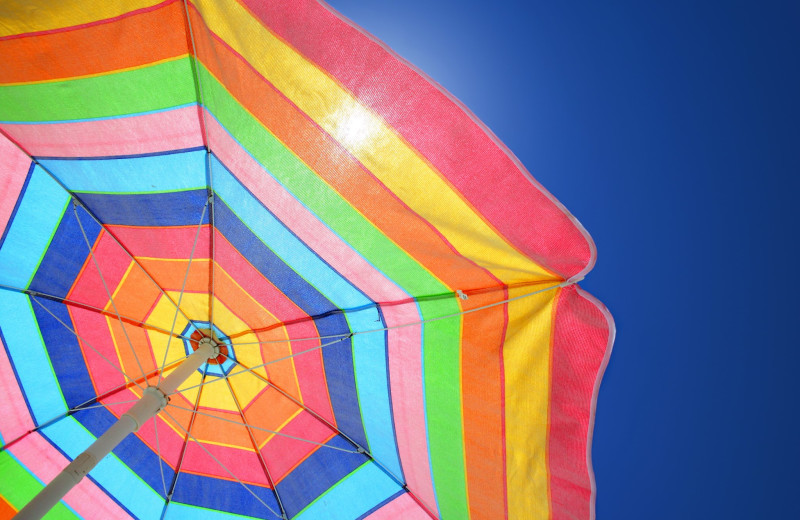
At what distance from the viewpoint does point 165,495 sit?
109 inches

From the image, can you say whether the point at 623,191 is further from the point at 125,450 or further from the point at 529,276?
the point at 125,450

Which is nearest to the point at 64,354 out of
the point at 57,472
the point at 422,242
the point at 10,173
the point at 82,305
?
the point at 82,305

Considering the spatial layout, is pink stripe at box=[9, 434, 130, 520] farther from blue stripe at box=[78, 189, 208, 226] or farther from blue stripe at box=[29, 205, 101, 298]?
blue stripe at box=[78, 189, 208, 226]

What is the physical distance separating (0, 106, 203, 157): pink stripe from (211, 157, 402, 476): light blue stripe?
17 cm

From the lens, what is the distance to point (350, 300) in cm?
225

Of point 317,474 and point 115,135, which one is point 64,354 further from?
point 317,474

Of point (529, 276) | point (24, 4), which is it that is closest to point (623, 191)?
point (529, 276)

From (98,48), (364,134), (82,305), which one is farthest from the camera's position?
(82,305)

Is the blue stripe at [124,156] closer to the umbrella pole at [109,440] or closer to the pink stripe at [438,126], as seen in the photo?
the pink stripe at [438,126]

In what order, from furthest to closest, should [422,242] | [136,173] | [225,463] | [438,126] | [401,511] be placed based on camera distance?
[225,463] < [401,511] < [136,173] < [422,242] < [438,126]

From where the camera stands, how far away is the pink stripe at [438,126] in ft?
4.46

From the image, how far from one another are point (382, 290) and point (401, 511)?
1.23 m

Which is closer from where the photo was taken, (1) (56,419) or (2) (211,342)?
(1) (56,419)

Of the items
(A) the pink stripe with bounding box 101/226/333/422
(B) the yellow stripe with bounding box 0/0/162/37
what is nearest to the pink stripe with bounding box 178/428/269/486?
(A) the pink stripe with bounding box 101/226/333/422
